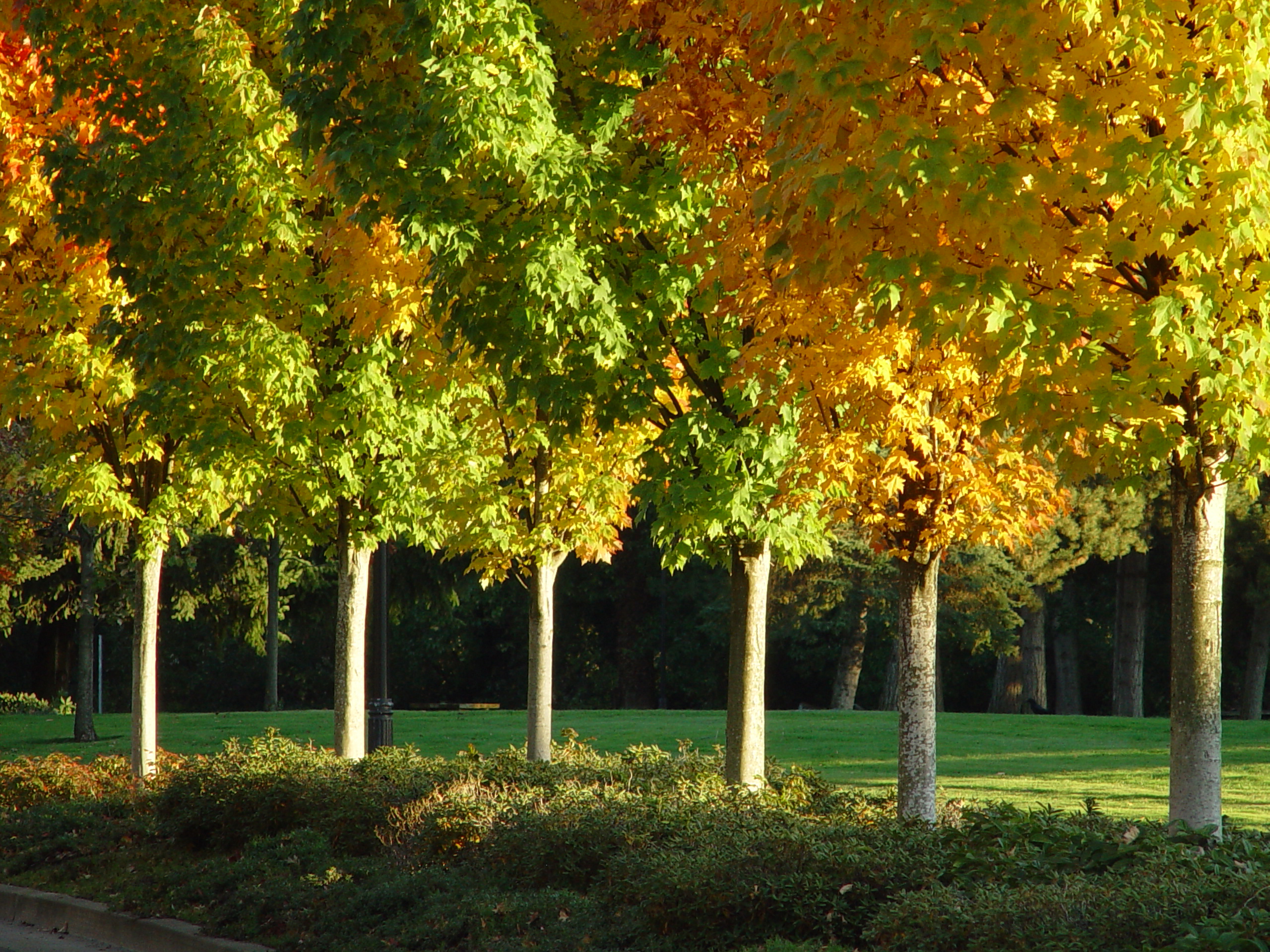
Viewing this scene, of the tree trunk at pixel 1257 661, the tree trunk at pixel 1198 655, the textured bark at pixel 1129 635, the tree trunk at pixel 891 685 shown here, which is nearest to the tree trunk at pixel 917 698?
the tree trunk at pixel 1198 655

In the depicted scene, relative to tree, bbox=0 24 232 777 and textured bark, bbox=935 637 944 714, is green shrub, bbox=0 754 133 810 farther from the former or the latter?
textured bark, bbox=935 637 944 714

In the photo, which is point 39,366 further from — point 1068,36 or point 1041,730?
point 1041,730

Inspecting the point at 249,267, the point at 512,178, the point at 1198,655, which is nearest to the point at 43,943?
the point at 512,178

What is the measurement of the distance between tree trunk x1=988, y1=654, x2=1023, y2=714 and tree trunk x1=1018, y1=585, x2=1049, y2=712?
0.35 ft

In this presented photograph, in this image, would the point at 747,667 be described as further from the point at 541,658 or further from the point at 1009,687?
the point at 1009,687

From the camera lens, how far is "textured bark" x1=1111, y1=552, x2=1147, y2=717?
111 ft

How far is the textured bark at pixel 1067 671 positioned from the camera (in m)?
41.8

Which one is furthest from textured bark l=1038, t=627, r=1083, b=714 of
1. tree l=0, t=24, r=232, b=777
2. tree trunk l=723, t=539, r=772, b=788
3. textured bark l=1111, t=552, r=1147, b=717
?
tree trunk l=723, t=539, r=772, b=788

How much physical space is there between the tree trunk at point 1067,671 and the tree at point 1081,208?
37.8 meters

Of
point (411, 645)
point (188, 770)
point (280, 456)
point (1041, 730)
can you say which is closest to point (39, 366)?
point (280, 456)

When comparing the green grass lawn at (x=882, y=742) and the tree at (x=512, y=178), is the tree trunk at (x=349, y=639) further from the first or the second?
the green grass lawn at (x=882, y=742)

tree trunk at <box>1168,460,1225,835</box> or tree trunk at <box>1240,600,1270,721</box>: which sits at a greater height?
tree trunk at <box>1168,460,1225,835</box>

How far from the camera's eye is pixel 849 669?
3753 cm

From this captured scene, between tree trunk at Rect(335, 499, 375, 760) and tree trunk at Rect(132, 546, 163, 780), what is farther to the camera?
tree trunk at Rect(132, 546, 163, 780)
